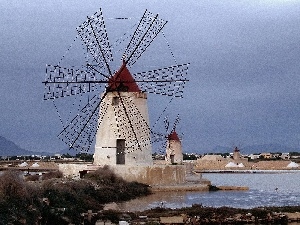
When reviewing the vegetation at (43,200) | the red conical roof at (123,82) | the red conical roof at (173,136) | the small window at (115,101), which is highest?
the red conical roof at (123,82)

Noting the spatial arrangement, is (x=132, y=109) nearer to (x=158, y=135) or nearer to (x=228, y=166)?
(x=158, y=135)

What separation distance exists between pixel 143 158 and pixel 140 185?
1.81m

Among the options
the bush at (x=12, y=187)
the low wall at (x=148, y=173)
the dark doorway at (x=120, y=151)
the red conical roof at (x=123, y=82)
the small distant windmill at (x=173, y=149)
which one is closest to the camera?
the bush at (x=12, y=187)

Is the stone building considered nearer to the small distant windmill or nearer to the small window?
the small distant windmill

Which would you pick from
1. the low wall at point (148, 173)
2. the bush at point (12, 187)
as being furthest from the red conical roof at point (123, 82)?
the bush at point (12, 187)

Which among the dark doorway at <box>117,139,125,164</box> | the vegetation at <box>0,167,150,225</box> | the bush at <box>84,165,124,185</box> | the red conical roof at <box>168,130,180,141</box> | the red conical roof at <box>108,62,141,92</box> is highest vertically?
the red conical roof at <box>108,62,141,92</box>

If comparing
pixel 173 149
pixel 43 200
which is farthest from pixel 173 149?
pixel 43 200

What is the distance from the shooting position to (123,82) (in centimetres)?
1930

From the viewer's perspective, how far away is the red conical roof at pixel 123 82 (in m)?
19.3

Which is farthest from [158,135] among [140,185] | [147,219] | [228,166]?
[228,166]

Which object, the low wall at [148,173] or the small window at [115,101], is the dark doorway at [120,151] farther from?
the small window at [115,101]

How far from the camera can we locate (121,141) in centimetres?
1945

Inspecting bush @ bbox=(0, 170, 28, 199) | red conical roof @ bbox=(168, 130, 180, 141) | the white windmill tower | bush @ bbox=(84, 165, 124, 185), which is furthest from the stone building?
bush @ bbox=(0, 170, 28, 199)

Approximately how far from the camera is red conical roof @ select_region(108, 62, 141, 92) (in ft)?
63.3
